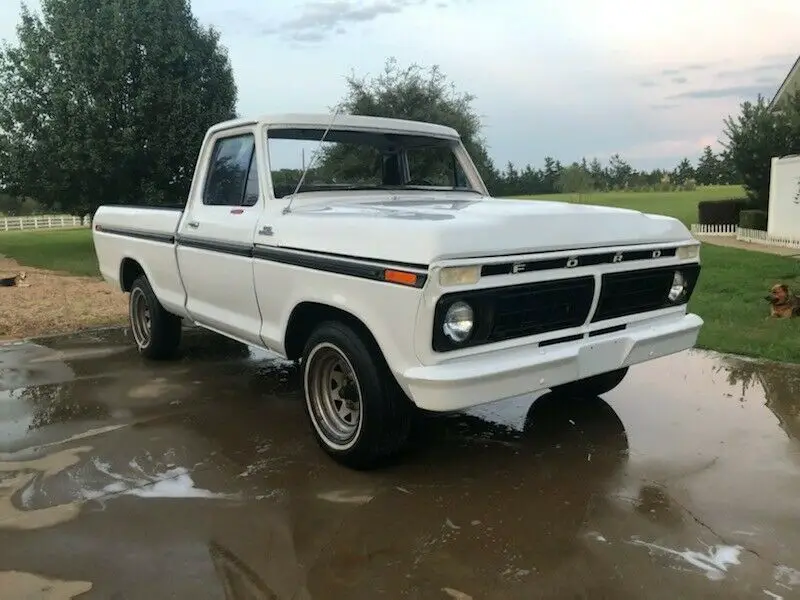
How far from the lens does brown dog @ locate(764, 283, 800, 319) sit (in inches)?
314

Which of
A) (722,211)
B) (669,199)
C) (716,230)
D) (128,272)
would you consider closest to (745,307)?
(128,272)

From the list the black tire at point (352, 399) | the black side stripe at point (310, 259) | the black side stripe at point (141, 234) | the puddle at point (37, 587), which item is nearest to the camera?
the puddle at point (37, 587)

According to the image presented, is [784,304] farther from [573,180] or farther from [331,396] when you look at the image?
[573,180]

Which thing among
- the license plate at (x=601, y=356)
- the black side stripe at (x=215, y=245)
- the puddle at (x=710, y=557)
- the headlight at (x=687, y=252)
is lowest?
the puddle at (x=710, y=557)

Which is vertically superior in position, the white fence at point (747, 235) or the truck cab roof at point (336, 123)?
the truck cab roof at point (336, 123)

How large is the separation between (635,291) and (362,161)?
2417mm

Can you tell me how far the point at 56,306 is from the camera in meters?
9.99

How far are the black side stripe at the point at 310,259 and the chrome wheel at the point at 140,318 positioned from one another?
131 centimetres

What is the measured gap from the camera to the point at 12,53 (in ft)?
63.5

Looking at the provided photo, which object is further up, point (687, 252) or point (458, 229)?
point (458, 229)

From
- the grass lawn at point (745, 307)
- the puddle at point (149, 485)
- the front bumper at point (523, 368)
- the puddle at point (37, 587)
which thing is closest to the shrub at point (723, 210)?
the grass lawn at point (745, 307)

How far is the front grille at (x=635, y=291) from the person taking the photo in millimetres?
4102

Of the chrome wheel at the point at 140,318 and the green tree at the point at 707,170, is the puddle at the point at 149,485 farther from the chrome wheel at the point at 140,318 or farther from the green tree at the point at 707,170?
the green tree at the point at 707,170

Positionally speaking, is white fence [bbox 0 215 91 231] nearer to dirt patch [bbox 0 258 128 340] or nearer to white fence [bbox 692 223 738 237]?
dirt patch [bbox 0 258 128 340]
